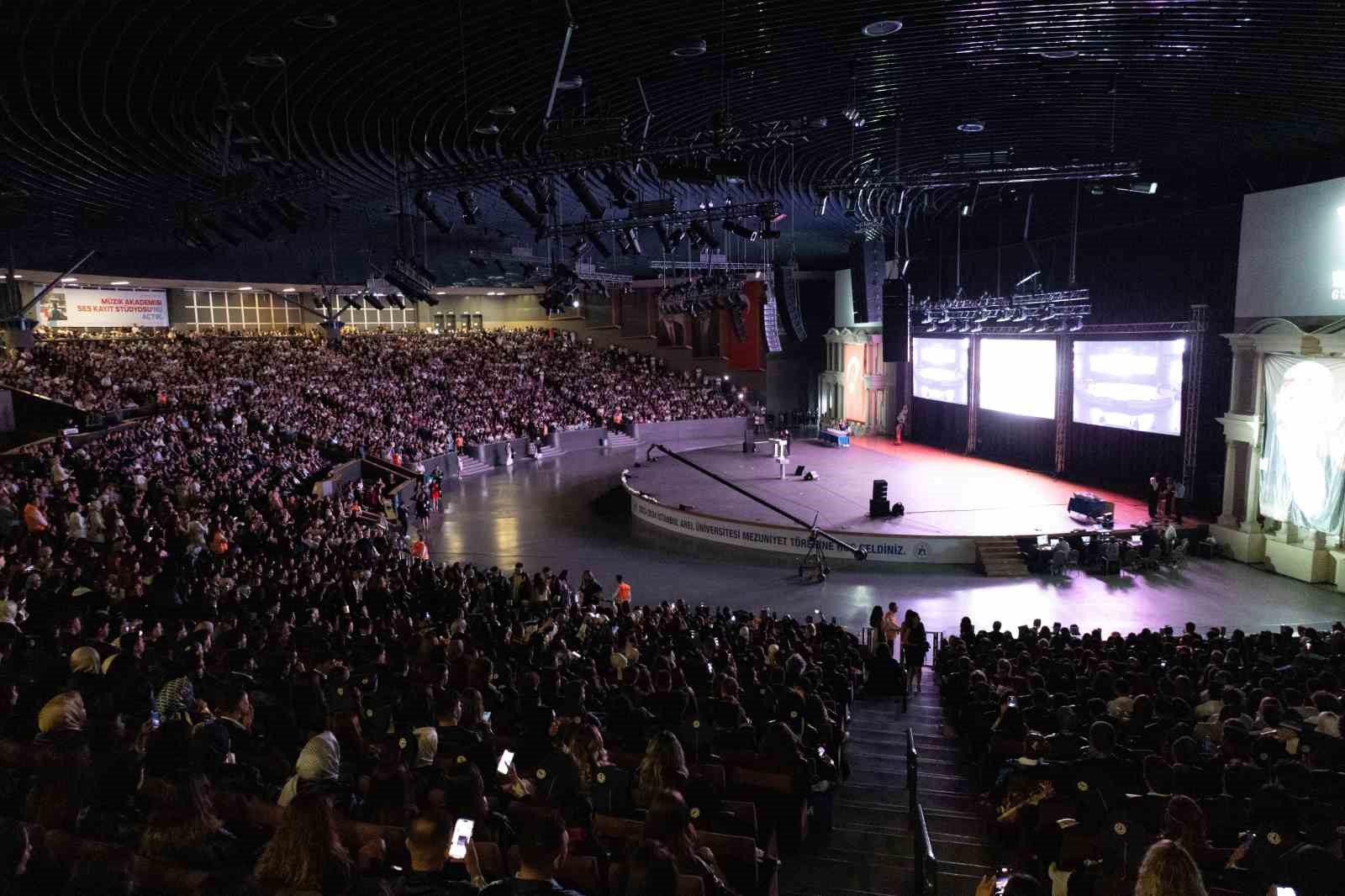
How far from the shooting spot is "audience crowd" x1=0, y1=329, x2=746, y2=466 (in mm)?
26656

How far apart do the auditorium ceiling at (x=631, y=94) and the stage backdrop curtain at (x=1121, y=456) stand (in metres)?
6.19

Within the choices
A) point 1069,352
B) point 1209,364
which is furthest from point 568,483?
point 1209,364

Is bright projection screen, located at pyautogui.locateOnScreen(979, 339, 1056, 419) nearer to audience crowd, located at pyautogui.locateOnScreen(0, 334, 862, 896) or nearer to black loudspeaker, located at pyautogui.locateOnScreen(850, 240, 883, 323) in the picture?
black loudspeaker, located at pyautogui.locateOnScreen(850, 240, 883, 323)

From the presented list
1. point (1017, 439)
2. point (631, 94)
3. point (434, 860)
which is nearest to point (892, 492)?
point (1017, 439)

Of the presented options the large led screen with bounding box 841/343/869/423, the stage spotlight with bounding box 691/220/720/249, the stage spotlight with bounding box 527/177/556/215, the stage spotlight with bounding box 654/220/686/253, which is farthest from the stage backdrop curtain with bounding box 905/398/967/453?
the stage spotlight with bounding box 527/177/556/215

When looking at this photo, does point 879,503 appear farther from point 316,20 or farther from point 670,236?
point 316,20

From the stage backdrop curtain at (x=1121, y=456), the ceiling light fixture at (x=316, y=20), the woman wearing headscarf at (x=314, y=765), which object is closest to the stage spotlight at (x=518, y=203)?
the ceiling light fixture at (x=316, y=20)

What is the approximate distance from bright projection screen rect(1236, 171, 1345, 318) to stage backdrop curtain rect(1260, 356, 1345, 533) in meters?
1.13

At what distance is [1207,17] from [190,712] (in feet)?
42.8

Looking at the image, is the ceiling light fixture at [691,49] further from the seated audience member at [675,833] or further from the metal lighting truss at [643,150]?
the seated audience member at [675,833]

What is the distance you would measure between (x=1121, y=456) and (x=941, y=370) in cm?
936

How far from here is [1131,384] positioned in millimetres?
22500

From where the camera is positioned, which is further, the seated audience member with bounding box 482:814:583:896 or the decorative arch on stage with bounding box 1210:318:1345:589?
the decorative arch on stage with bounding box 1210:318:1345:589

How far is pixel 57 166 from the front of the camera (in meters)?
15.3
